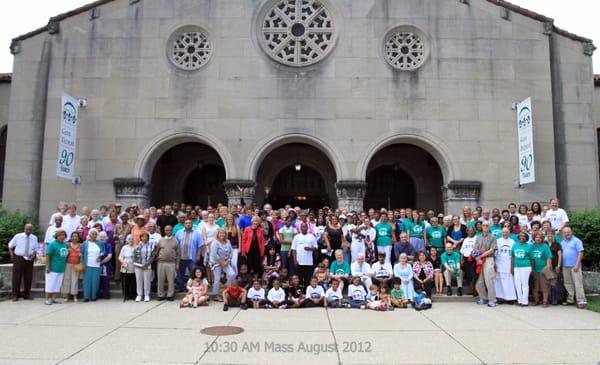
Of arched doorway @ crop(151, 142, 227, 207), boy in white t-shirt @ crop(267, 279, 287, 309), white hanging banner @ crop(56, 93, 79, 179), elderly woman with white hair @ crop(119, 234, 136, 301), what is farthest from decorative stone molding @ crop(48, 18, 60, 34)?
boy in white t-shirt @ crop(267, 279, 287, 309)

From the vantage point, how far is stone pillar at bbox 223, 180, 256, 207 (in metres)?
14.5

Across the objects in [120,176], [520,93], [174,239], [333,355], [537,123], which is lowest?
[333,355]

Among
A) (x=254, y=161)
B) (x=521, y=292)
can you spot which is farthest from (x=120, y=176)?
(x=521, y=292)

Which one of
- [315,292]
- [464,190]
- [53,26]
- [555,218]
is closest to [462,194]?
[464,190]

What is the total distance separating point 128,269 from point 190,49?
26.8 ft

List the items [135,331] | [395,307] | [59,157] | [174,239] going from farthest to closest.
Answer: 1. [59,157]
2. [174,239]
3. [395,307]
4. [135,331]

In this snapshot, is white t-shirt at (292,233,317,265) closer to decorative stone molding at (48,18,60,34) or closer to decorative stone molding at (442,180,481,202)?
decorative stone molding at (442,180,481,202)

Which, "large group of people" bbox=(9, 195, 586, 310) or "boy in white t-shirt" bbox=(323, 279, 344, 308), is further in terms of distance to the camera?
"large group of people" bbox=(9, 195, 586, 310)

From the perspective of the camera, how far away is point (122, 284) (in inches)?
419

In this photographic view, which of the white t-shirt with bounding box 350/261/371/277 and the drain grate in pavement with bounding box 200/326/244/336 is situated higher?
the white t-shirt with bounding box 350/261/371/277

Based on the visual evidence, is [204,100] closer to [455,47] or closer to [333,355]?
[455,47]

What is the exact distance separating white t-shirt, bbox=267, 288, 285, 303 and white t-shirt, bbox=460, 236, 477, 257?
4.25 meters

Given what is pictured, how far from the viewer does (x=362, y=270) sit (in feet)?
33.8

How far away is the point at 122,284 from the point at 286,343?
5460 millimetres
